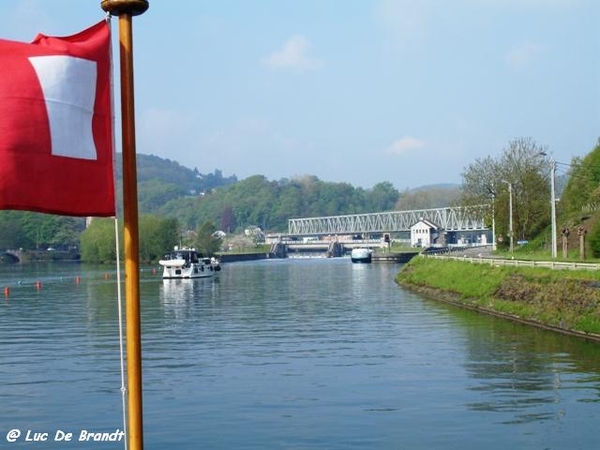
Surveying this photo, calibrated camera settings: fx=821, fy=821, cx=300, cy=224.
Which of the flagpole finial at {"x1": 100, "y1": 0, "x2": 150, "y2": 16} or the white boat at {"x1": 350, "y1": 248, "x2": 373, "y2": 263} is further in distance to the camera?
the white boat at {"x1": 350, "y1": 248, "x2": 373, "y2": 263}

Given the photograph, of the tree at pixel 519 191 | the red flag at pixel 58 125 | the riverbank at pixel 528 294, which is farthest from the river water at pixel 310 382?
the tree at pixel 519 191

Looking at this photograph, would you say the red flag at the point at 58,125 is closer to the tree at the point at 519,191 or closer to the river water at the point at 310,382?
the river water at the point at 310,382

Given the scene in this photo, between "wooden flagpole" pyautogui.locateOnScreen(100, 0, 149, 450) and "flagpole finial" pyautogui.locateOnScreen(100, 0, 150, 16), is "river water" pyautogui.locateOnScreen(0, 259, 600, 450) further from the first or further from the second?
"flagpole finial" pyautogui.locateOnScreen(100, 0, 150, 16)

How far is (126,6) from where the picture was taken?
7809 mm

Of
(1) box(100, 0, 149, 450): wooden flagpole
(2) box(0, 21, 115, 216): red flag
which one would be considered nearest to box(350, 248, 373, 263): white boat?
(2) box(0, 21, 115, 216): red flag

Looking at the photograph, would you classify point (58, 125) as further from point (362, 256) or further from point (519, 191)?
point (362, 256)

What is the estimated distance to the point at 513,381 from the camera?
31.3 meters

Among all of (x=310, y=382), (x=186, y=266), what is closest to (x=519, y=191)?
(x=186, y=266)

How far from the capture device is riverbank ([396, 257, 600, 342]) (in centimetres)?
4438

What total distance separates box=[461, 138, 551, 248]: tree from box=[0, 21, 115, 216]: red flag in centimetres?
9638

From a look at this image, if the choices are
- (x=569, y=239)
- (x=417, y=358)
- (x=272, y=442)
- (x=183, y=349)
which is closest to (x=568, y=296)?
(x=417, y=358)

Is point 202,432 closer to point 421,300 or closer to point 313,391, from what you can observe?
point 313,391

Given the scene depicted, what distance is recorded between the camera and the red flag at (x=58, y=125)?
7.73m

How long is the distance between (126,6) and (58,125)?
1.31m
